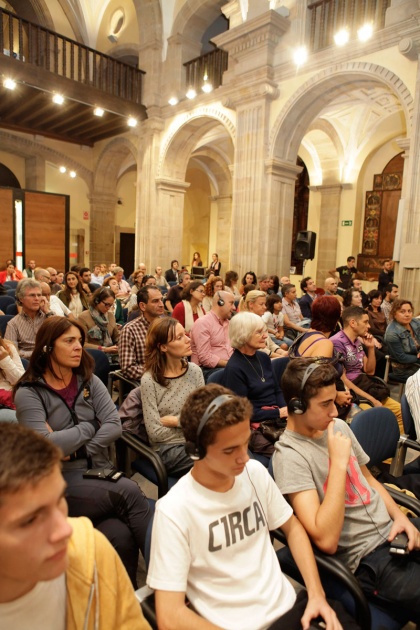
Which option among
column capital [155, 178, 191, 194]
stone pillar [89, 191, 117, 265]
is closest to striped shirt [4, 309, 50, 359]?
column capital [155, 178, 191, 194]

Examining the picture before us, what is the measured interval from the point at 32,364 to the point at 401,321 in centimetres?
382

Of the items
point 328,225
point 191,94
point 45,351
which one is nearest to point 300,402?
point 45,351

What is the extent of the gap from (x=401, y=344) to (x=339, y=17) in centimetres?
680

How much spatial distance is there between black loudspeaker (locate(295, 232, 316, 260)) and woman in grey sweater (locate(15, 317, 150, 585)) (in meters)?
8.59

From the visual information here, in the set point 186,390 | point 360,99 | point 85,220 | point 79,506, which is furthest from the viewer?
point 85,220

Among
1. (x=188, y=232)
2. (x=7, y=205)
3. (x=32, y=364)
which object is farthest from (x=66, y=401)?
(x=188, y=232)

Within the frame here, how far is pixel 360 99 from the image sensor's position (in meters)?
11.0

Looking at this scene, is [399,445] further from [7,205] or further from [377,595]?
[7,205]

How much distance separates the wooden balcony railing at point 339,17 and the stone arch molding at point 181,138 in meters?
2.95

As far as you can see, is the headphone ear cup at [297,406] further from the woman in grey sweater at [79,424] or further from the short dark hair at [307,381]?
the woman in grey sweater at [79,424]

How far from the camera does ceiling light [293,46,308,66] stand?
321 inches

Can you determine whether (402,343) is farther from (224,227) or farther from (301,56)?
(224,227)

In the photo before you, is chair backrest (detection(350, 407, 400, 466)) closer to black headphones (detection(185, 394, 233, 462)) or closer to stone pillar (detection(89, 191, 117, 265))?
black headphones (detection(185, 394, 233, 462))

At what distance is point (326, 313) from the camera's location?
3172 millimetres
